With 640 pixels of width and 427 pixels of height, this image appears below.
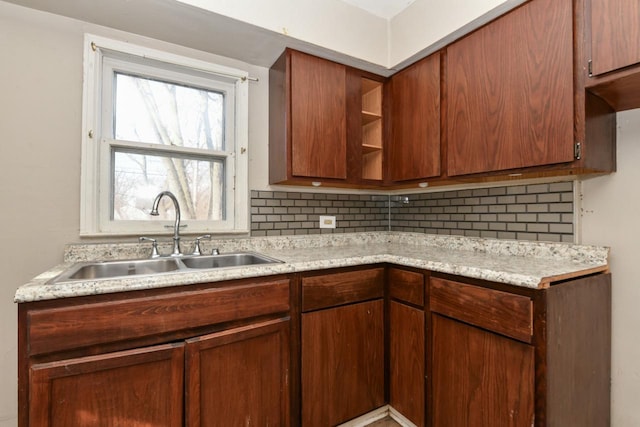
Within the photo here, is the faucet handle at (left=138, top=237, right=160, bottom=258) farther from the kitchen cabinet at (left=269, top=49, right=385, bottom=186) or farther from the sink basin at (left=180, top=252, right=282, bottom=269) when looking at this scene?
the kitchen cabinet at (left=269, top=49, right=385, bottom=186)

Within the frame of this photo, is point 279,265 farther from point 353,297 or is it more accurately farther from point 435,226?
point 435,226

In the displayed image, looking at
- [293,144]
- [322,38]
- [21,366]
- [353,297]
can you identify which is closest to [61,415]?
[21,366]

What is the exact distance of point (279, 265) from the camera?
4.69ft

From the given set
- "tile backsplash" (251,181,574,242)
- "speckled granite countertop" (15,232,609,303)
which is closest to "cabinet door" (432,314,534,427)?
"speckled granite countertop" (15,232,609,303)

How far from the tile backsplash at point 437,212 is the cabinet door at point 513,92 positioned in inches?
13.6

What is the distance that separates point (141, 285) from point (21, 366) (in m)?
0.41

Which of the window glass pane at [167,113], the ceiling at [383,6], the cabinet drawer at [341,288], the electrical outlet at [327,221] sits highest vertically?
the ceiling at [383,6]

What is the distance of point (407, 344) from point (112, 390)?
1.34 m

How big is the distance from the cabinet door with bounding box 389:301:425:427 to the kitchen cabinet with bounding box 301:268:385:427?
6 centimetres

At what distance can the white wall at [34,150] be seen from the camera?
1.44m

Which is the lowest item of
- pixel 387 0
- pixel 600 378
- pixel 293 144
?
pixel 600 378

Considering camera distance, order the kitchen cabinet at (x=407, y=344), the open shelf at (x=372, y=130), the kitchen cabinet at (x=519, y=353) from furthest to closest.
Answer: the open shelf at (x=372, y=130), the kitchen cabinet at (x=407, y=344), the kitchen cabinet at (x=519, y=353)

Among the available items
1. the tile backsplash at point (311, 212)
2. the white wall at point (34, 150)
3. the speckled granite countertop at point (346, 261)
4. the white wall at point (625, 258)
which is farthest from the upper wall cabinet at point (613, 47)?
the white wall at point (34, 150)

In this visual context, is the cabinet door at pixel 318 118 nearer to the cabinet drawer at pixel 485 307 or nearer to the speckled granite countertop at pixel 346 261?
the speckled granite countertop at pixel 346 261
